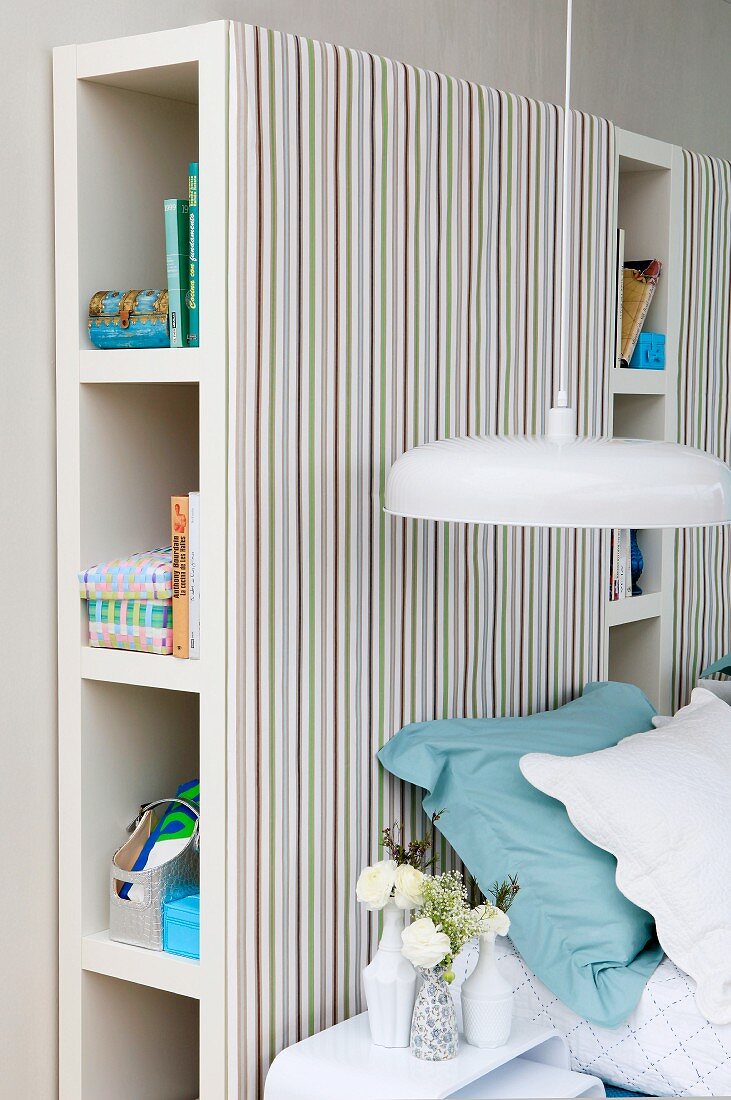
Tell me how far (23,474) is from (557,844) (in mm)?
1004

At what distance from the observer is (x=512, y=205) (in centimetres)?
239

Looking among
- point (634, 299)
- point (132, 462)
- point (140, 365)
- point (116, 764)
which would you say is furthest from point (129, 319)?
point (634, 299)

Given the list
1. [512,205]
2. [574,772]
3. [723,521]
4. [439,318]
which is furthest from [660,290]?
[723,521]

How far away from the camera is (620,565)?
9.33 feet

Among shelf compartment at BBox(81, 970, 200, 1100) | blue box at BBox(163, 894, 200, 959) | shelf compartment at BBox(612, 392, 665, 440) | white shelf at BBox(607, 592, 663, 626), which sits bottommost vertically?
Result: shelf compartment at BBox(81, 970, 200, 1100)

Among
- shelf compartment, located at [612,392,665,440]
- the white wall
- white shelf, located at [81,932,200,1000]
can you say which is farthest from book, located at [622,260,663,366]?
white shelf, located at [81,932,200,1000]

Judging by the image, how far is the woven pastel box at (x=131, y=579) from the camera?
1957 millimetres

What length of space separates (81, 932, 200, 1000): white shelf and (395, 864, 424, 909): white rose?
317mm

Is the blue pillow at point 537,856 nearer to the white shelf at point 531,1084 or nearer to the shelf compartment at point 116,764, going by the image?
the white shelf at point 531,1084

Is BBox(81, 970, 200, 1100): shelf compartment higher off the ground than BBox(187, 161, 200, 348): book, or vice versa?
BBox(187, 161, 200, 348): book

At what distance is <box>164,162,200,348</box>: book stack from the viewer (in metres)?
1.89

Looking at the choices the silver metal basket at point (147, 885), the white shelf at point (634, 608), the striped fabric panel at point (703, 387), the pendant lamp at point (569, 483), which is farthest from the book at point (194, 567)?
the striped fabric panel at point (703, 387)

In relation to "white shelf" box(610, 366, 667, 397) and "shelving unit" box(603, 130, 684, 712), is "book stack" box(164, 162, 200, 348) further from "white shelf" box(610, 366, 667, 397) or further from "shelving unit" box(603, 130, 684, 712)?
"shelving unit" box(603, 130, 684, 712)

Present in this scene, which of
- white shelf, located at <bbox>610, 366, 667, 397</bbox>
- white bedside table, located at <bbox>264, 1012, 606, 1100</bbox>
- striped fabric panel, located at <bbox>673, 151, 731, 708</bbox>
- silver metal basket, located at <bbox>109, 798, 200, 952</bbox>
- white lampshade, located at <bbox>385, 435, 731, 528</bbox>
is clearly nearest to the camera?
white lampshade, located at <bbox>385, 435, 731, 528</bbox>
